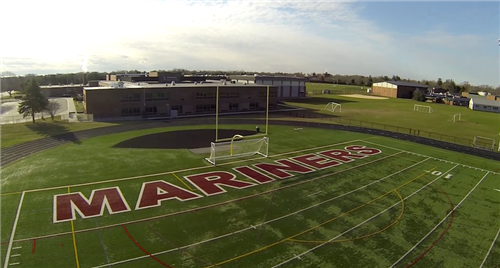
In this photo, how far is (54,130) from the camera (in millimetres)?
48281

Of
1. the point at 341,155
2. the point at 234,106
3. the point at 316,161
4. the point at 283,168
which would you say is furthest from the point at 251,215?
the point at 234,106

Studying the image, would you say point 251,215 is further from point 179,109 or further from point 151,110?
point 179,109

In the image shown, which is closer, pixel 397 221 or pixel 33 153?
pixel 397 221

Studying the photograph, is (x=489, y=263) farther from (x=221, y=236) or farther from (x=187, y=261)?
(x=187, y=261)

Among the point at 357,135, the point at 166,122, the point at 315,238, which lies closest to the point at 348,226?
the point at 315,238

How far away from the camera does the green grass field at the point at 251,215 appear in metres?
18.4

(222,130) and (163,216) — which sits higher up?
(222,130)

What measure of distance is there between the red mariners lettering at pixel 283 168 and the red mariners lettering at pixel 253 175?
134cm

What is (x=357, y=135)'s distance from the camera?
2082 inches

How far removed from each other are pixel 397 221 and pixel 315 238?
7.42 metres

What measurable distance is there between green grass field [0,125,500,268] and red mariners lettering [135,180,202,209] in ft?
0.85

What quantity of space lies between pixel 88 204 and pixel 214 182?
35.2 feet

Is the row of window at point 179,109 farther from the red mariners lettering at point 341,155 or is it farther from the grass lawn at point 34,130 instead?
the red mariners lettering at point 341,155

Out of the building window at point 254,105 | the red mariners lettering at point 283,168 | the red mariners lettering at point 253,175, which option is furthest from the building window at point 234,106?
the red mariners lettering at point 253,175
